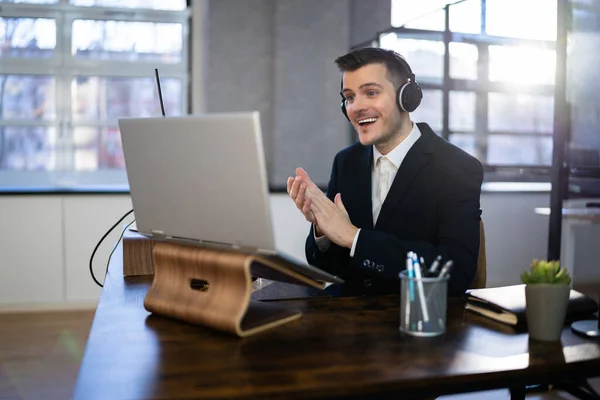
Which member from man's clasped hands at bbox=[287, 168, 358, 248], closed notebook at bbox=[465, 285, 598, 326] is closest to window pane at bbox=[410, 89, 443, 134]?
man's clasped hands at bbox=[287, 168, 358, 248]

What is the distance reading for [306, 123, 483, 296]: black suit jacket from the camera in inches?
60.8

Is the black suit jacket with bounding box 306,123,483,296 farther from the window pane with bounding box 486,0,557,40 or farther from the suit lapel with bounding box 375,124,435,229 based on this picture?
the window pane with bounding box 486,0,557,40

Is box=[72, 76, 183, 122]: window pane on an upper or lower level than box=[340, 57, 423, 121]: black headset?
upper

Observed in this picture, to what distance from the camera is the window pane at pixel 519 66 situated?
456 centimetres

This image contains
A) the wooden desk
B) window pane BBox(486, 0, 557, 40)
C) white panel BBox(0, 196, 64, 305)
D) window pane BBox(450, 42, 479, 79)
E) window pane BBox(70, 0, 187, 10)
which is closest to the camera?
the wooden desk

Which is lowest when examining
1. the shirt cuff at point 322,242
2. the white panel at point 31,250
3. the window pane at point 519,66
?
the white panel at point 31,250

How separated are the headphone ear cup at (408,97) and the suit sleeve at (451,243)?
24 centimetres

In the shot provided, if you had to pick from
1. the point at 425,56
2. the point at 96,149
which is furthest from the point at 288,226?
the point at 96,149

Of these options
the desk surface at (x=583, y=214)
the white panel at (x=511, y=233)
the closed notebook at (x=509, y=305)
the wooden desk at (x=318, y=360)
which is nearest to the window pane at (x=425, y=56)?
the white panel at (x=511, y=233)

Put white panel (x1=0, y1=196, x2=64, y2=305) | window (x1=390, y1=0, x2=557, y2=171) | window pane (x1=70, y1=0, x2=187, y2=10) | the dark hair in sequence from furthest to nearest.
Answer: window pane (x1=70, y1=0, x2=187, y2=10) < window (x1=390, y1=0, x2=557, y2=171) < white panel (x1=0, y1=196, x2=64, y2=305) < the dark hair

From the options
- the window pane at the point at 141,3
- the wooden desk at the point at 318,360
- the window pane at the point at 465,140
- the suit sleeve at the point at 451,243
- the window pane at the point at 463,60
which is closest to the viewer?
the wooden desk at the point at 318,360

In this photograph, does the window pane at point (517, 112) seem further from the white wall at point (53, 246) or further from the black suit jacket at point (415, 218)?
the black suit jacket at point (415, 218)

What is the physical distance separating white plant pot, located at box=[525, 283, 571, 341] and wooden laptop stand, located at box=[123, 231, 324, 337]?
15.6 inches

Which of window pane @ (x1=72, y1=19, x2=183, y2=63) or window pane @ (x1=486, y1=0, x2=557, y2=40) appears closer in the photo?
window pane @ (x1=486, y1=0, x2=557, y2=40)
